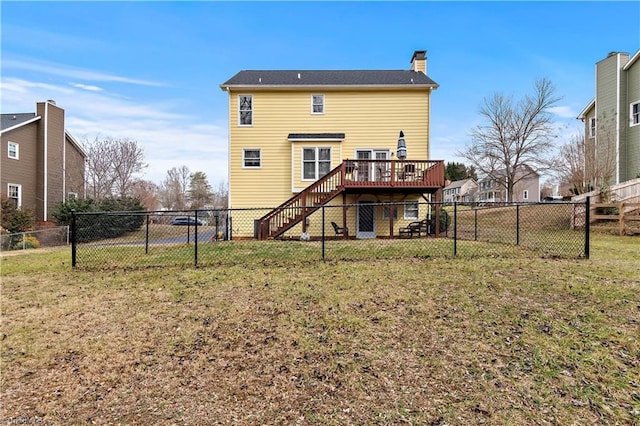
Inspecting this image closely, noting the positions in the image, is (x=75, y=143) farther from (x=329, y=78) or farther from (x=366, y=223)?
(x=366, y=223)

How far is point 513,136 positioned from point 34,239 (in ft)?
115

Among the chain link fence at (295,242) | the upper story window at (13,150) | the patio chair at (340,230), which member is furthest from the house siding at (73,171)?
the patio chair at (340,230)

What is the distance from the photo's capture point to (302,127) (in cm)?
1541

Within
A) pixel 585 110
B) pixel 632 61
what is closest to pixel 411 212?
pixel 632 61

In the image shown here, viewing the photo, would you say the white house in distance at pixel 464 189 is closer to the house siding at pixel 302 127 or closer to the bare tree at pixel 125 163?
the house siding at pixel 302 127

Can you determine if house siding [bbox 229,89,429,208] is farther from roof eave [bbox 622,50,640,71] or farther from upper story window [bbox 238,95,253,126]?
roof eave [bbox 622,50,640,71]

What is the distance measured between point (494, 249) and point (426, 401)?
6.40 m

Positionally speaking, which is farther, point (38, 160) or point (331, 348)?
point (38, 160)

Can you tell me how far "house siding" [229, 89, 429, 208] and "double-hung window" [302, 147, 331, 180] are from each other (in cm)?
65

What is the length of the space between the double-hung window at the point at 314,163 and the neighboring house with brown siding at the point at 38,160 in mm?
16724

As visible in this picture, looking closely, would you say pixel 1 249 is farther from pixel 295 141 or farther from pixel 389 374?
pixel 389 374

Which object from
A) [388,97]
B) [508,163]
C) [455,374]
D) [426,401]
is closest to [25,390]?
[426,401]

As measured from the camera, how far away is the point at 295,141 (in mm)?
14961

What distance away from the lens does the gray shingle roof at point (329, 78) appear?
50.1 feet
